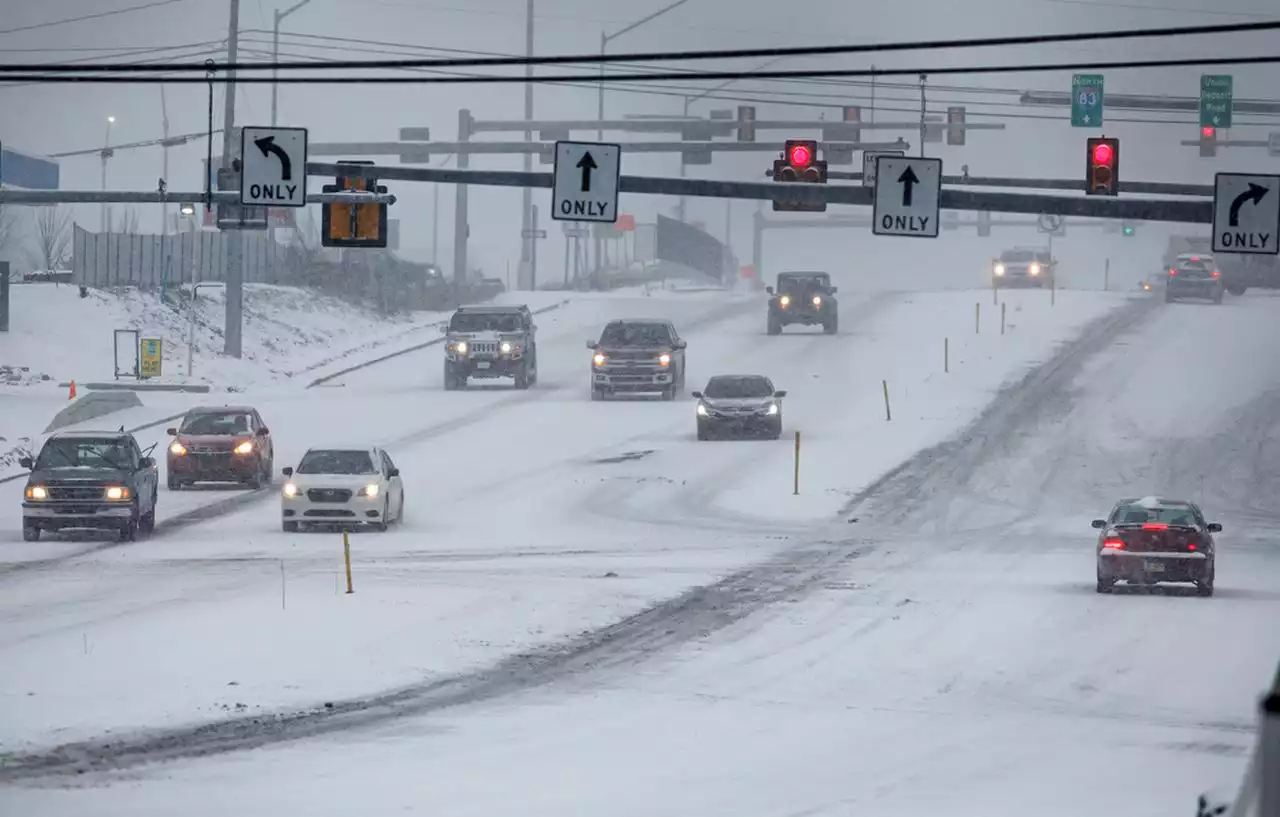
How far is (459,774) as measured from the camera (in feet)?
46.7

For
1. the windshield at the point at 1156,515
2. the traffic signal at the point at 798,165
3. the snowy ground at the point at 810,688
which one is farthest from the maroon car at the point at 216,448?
the windshield at the point at 1156,515

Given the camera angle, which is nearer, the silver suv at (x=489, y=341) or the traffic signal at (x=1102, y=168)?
the traffic signal at (x=1102, y=168)

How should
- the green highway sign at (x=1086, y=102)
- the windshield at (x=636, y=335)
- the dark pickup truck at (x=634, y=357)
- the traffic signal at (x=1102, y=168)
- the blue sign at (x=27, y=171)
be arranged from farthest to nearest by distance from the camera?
1. the blue sign at (x=27, y=171)
2. the dark pickup truck at (x=634, y=357)
3. the windshield at (x=636, y=335)
4. the green highway sign at (x=1086, y=102)
5. the traffic signal at (x=1102, y=168)

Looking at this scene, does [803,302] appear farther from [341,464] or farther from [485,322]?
[341,464]

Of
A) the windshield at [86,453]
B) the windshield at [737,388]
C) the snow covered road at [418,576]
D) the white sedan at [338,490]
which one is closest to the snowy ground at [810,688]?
the snow covered road at [418,576]

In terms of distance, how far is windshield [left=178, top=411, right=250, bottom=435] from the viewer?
37312mm

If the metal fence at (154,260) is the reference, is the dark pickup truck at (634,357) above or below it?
below

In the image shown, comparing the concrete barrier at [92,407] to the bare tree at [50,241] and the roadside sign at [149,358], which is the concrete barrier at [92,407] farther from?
the bare tree at [50,241]

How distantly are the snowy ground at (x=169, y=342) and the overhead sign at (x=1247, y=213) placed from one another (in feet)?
90.4

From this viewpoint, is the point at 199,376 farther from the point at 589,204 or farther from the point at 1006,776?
the point at 1006,776

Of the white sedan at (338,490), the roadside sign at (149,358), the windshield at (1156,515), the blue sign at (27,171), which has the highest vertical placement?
the blue sign at (27,171)

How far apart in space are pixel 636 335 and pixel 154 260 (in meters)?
28.1

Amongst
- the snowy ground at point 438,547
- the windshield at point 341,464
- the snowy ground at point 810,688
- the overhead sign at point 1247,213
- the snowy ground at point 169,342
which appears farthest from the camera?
the snowy ground at point 169,342

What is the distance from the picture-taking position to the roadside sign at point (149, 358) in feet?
177
